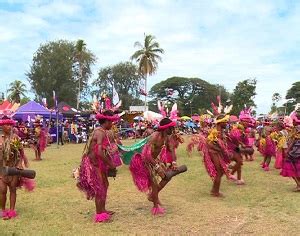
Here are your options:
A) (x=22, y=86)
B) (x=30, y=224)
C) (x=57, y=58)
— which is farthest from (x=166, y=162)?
(x=22, y=86)

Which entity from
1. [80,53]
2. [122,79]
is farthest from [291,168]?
[122,79]

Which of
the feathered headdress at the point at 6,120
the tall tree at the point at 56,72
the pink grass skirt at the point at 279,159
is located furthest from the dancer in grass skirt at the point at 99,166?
the tall tree at the point at 56,72

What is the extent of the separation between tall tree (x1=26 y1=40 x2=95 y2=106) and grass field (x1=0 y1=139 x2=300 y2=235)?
142 feet

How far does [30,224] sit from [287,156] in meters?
5.56

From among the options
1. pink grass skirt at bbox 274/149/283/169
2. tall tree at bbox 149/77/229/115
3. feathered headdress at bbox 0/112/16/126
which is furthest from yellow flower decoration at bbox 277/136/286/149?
tall tree at bbox 149/77/229/115

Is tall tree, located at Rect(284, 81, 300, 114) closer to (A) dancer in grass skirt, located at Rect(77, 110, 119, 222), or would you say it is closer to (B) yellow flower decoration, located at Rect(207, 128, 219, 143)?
(B) yellow flower decoration, located at Rect(207, 128, 219, 143)

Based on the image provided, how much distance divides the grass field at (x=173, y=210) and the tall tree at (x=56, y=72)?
4313cm

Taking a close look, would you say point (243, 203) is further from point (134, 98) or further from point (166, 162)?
point (134, 98)

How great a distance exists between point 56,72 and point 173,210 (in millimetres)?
47030

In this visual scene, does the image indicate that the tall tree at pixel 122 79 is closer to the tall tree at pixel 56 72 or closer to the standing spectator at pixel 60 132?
the tall tree at pixel 56 72

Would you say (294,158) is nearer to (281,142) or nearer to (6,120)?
(281,142)

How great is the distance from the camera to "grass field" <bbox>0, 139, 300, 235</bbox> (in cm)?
616

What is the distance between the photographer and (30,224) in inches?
255

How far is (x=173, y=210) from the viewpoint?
24.0 ft
